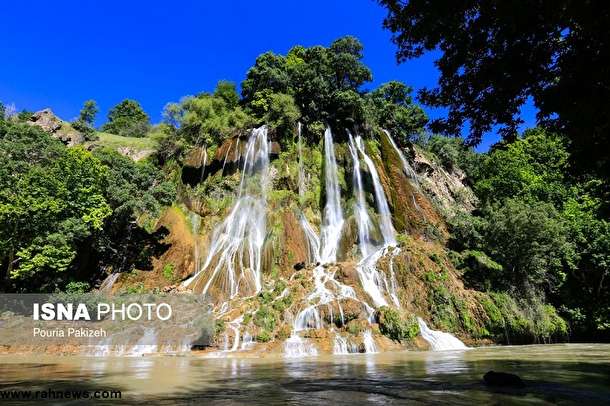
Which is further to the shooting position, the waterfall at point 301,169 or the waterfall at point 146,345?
the waterfall at point 301,169

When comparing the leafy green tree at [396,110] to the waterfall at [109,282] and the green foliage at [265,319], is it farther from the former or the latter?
the waterfall at [109,282]

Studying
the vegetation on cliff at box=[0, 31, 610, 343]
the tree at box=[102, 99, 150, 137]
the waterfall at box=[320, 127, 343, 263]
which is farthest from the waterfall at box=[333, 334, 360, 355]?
the tree at box=[102, 99, 150, 137]

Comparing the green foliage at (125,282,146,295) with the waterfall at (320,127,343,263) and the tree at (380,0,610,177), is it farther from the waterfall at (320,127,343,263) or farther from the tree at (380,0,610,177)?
the tree at (380,0,610,177)

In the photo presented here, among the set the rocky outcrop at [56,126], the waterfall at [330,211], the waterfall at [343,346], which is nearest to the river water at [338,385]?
the waterfall at [343,346]

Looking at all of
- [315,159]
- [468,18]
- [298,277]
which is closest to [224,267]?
[298,277]

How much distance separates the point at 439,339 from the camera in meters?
22.6

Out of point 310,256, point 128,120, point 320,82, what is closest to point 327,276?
point 310,256

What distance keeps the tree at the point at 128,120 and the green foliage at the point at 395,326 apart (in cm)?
5717

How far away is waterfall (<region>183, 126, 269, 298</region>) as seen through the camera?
88.0 feet

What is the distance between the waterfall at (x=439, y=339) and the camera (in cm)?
2192

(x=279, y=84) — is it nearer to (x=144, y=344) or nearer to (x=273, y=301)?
(x=273, y=301)

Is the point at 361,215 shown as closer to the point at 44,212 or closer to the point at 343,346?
the point at 343,346

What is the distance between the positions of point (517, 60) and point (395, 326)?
1635 centimetres

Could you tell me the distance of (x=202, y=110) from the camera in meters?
42.3
